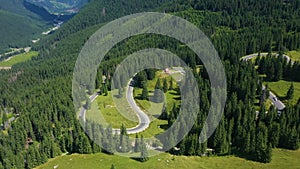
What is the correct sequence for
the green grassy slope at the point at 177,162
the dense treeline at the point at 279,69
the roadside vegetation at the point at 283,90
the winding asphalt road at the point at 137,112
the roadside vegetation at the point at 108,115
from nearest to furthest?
the green grassy slope at the point at 177,162 → the winding asphalt road at the point at 137,112 → the roadside vegetation at the point at 108,115 → the roadside vegetation at the point at 283,90 → the dense treeline at the point at 279,69

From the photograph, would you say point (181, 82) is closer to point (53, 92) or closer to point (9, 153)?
point (53, 92)

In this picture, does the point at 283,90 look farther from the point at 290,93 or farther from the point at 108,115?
the point at 108,115

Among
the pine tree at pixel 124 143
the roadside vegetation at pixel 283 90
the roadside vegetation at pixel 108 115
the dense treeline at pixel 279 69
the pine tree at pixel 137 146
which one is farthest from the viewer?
the dense treeline at pixel 279 69

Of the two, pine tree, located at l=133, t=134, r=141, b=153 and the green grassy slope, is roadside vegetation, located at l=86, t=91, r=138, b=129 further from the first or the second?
the green grassy slope

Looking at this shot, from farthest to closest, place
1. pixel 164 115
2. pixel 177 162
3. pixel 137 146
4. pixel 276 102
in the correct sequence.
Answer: pixel 276 102, pixel 164 115, pixel 137 146, pixel 177 162

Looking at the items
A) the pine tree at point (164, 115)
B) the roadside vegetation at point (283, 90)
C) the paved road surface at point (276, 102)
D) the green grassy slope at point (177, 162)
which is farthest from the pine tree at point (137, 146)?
the roadside vegetation at point (283, 90)

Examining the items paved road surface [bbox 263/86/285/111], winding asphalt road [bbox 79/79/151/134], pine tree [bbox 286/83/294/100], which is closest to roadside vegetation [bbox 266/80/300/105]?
pine tree [bbox 286/83/294/100]

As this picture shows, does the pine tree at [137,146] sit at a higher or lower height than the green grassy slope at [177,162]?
higher

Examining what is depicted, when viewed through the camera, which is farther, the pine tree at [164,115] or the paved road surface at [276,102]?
the pine tree at [164,115]

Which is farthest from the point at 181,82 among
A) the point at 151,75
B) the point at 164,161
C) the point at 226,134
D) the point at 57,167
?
the point at 57,167

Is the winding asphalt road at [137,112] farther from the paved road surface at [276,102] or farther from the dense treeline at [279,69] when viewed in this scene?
the dense treeline at [279,69]

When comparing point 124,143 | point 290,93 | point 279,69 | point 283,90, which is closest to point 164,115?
point 124,143
